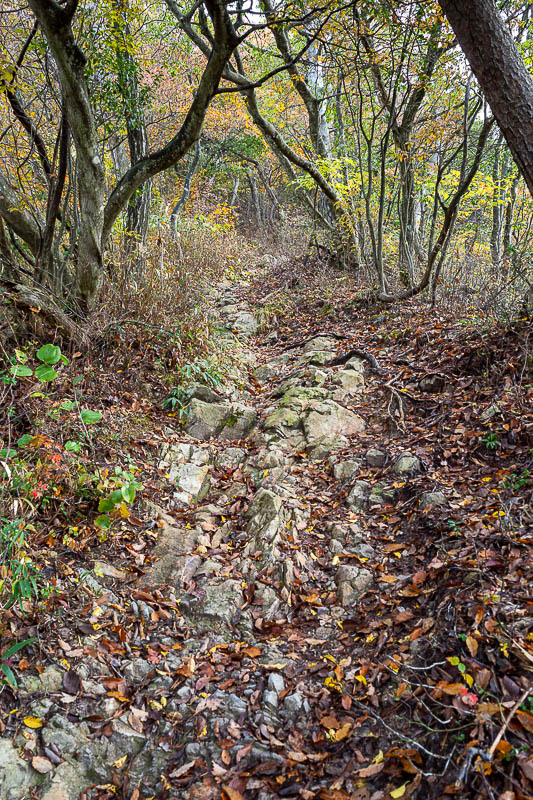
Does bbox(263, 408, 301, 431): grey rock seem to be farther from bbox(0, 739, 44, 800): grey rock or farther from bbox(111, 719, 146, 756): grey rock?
bbox(0, 739, 44, 800): grey rock

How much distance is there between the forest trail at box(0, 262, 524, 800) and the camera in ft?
6.33

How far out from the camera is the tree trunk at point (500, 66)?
3.48m

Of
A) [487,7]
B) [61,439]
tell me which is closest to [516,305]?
[487,7]

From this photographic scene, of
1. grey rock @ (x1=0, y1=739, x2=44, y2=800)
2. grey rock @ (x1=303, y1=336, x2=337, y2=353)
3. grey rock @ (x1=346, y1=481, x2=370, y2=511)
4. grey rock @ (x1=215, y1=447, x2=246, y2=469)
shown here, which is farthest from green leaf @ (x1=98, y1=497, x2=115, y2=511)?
grey rock @ (x1=303, y1=336, x2=337, y2=353)

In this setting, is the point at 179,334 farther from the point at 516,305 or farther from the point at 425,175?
the point at 425,175

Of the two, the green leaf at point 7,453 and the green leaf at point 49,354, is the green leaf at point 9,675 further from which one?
the green leaf at point 49,354

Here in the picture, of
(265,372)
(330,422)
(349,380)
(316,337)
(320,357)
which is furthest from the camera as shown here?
(316,337)

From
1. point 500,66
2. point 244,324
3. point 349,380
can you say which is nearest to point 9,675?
point 349,380

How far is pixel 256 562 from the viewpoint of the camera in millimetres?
3139

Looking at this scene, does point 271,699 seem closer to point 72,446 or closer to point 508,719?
point 508,719

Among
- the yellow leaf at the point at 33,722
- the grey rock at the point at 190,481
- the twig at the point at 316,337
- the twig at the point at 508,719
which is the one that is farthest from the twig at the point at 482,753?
the twig at the point at 316,337

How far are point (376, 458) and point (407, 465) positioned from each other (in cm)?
35

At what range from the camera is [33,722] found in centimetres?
203

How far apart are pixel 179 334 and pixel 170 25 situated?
8147mm
